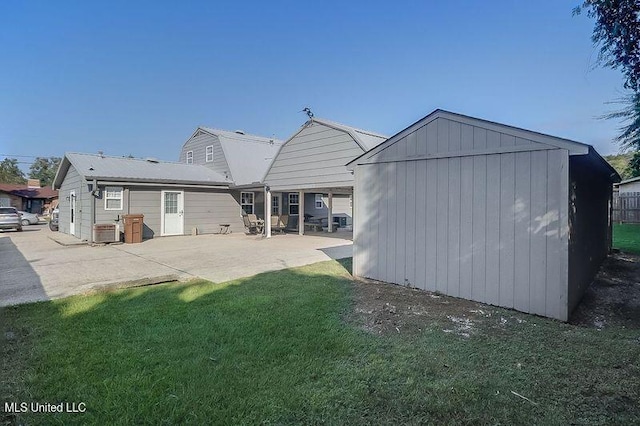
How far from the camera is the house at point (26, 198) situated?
1391 inches

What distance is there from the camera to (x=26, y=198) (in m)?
37.3

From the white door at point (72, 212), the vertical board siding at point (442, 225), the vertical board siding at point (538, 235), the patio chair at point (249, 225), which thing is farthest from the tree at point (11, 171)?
the vertical board siding at point (538, 235)

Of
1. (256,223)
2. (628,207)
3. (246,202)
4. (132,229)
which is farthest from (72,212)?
(628,207)

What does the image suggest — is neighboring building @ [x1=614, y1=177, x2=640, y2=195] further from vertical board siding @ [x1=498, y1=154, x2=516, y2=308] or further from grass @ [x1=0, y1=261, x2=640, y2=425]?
grass @ [x1=0, y1=261, x2=640, y2=425]

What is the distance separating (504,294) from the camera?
4.93m

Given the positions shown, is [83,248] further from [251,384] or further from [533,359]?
[533,359]

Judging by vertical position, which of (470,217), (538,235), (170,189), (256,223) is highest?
(170,189)

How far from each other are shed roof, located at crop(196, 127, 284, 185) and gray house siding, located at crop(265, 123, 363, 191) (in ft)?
10.5

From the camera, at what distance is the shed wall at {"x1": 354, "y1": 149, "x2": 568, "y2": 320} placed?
14.8 feet

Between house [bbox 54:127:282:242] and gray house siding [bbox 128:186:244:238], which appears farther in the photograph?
gray house siding [bbox 128:186:244:238]

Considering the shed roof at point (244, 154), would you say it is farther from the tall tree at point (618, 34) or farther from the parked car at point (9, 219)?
the tall tree at point (618, 34)

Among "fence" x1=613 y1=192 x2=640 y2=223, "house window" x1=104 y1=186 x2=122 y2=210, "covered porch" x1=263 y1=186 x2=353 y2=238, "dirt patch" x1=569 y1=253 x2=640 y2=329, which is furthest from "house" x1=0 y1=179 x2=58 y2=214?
"fence" x1=613 y1=192 x2=640 y2=223

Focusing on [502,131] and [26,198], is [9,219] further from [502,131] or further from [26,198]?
[502,131]

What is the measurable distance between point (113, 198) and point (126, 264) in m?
7.01
